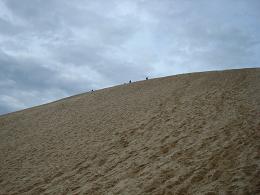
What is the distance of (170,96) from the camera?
2070cm

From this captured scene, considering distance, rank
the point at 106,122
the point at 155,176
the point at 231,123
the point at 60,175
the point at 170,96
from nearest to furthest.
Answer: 1. the point at 155,176
2. the point at 60,175
3. the point at 231,123
4. the point at 106,122
5. the point at 170,96

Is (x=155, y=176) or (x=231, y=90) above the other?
(x=231, y=90)

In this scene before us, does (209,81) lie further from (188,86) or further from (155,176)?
(155,176)

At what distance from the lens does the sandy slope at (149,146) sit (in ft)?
26.5

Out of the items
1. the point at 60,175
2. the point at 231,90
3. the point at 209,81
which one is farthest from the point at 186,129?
the point at 209,81

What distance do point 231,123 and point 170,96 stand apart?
8.84 meters

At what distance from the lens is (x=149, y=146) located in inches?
455

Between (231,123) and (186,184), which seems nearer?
(186,184)

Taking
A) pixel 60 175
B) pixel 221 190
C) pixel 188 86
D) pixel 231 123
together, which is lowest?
pixel 221 190

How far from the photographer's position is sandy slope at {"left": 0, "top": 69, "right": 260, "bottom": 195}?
Answer: 806 cm

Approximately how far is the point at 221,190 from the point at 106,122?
37.3 ft

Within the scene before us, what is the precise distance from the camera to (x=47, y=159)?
12.7 meters

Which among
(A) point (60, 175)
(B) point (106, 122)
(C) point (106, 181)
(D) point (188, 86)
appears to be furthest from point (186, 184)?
(D) point (188, 86)

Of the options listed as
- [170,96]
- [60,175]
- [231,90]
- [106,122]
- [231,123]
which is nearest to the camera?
[60,175]
